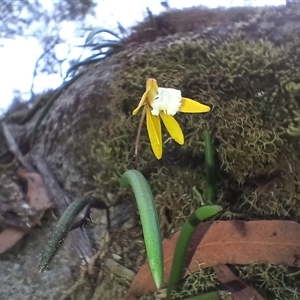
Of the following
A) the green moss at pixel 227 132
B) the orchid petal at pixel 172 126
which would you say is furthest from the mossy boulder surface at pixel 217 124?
the orchid petal at pixel 172 126

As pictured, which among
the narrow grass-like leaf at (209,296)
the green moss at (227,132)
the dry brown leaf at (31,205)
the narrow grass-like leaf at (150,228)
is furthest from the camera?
the dry brown leaf at (31,205)

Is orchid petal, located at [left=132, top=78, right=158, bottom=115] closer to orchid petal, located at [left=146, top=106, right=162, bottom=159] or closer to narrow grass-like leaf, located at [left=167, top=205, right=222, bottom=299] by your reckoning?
orchid petal, located at [left=146, top=106, right=162, bottom=159]

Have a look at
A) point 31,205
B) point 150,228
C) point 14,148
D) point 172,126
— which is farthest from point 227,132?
point 14,148

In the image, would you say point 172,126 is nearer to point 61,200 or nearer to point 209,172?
point 209,172

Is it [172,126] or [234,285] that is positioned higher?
[172,126]

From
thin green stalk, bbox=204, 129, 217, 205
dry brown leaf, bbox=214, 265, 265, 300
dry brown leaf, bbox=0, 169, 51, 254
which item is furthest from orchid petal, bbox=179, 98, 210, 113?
dry brown leaf, bbox=0, 169, 51, 254

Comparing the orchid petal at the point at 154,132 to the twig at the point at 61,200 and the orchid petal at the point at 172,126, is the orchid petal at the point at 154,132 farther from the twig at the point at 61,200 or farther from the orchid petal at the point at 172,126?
the twig at the point at 61,200

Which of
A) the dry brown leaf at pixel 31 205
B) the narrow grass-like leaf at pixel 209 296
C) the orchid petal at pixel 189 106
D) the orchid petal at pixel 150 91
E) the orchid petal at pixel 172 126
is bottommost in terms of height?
the narrow grass-like leaf at pixel 209 296

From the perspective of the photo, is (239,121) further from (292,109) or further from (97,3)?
(97,3)
